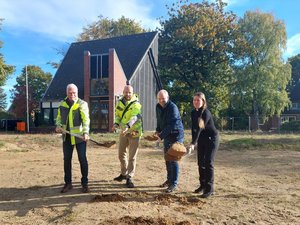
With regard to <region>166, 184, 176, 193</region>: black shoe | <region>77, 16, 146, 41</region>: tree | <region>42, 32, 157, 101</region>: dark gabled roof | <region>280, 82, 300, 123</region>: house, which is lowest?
<region>166, 184, 176, 193</region>: black shoe

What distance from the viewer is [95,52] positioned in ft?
102

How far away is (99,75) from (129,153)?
774 inches

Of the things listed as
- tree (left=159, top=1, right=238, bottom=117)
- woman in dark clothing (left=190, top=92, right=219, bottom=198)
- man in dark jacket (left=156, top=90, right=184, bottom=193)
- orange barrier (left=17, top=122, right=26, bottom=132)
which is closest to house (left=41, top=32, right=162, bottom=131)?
orange barrier (left=17, top=122, right=26, bottom=132)

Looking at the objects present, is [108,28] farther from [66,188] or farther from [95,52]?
[66,188]

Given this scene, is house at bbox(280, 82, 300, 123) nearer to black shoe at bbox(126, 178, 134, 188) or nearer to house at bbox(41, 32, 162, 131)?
house at bbox(41, 32, 162, 131)

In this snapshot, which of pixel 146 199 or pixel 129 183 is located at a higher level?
pixel 129 183

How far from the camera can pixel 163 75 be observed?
131 ft

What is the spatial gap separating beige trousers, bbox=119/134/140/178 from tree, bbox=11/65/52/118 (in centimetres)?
3543

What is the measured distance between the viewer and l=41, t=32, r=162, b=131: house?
85.0 ft

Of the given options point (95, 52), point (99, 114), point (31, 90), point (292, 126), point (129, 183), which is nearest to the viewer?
point (129, 183)

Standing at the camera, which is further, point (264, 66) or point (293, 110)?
point (293, 110)

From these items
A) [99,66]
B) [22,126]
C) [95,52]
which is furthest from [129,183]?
[95,52]

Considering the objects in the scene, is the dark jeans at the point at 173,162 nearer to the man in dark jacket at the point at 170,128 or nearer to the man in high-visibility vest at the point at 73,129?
the man in dark jacket at the point at 170,128

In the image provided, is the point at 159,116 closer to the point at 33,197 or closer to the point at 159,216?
the point at 159,216
